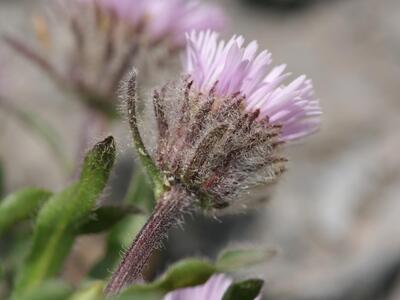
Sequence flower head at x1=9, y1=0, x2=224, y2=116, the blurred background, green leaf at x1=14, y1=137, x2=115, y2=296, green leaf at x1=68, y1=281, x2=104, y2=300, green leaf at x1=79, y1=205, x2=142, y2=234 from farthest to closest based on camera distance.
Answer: the blurred background < flower head at x1=9, y1=0, x2=224, y2=116 < green leaf at x1=79, y1=205, x2=142, y2=234 < green leaf at x1=14, y1=137, x2=115, y2=296 < green leaf at x1=68, y1=281, x2=104, y2=300

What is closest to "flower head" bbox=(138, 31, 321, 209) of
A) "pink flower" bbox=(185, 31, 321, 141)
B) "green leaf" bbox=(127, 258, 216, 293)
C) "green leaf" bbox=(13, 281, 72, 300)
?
"pink flower" bbox=(185, 31, 321, 141)

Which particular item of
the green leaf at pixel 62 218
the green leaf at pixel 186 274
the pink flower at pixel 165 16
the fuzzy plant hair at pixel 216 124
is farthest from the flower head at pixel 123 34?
the green leaf at pixel 186 274

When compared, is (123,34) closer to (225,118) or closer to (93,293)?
(225,118)

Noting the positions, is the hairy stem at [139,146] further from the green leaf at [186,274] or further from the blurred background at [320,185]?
the blurred background at [320,185]

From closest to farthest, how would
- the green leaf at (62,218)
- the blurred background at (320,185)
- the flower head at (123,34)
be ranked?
1. the green leaf at (62,218)
2. the flower head at (123,34)
3. the blurred background at (320,185)

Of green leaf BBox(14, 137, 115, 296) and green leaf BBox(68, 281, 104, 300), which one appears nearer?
green leaf BBox(68, 281, 104, 300)

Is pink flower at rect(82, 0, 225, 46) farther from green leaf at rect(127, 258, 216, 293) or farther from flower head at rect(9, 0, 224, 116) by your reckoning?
green leaf at rect(127, 258, 216, 293)
